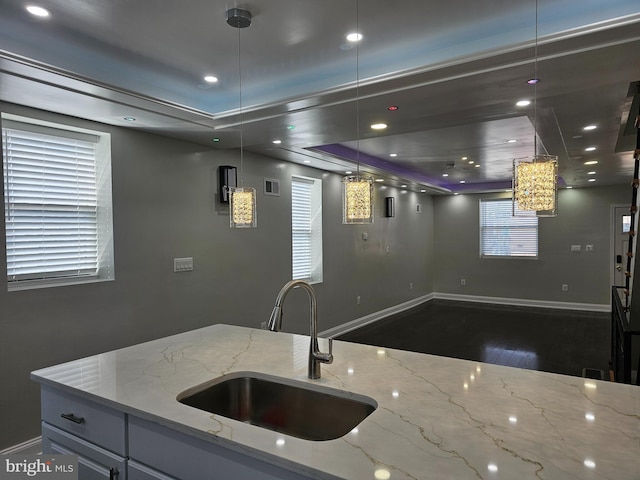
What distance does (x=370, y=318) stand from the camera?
287 inches

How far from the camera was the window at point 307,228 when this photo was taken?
5.79 m

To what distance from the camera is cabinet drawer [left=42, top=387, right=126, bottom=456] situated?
4.91ft

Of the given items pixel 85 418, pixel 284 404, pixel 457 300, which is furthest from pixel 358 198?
pixel 457 300

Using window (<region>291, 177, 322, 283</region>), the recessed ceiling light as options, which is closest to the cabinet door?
the recessed ceiling light

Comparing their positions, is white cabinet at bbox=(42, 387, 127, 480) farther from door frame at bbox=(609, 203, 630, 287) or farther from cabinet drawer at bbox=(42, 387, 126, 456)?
door frame at bbox=(609, 203, 630, 287)

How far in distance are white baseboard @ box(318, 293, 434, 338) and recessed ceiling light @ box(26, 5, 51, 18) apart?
4.80m

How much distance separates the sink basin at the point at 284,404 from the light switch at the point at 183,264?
2464 millimetres

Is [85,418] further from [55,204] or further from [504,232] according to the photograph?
[504,232]

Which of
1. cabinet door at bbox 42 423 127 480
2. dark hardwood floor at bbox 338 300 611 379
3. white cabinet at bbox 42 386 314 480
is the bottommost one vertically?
dark hardwood floor at bbox 338 300 611 379

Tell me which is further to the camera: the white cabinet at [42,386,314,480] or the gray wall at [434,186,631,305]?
the gray wall at [434,186,631,305]

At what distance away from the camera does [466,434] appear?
1.22m

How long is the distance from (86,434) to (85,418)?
6cm

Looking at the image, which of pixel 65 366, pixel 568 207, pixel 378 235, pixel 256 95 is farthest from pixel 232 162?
pixel 568 207

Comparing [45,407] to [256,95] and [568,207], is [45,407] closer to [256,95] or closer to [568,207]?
[256,95]
